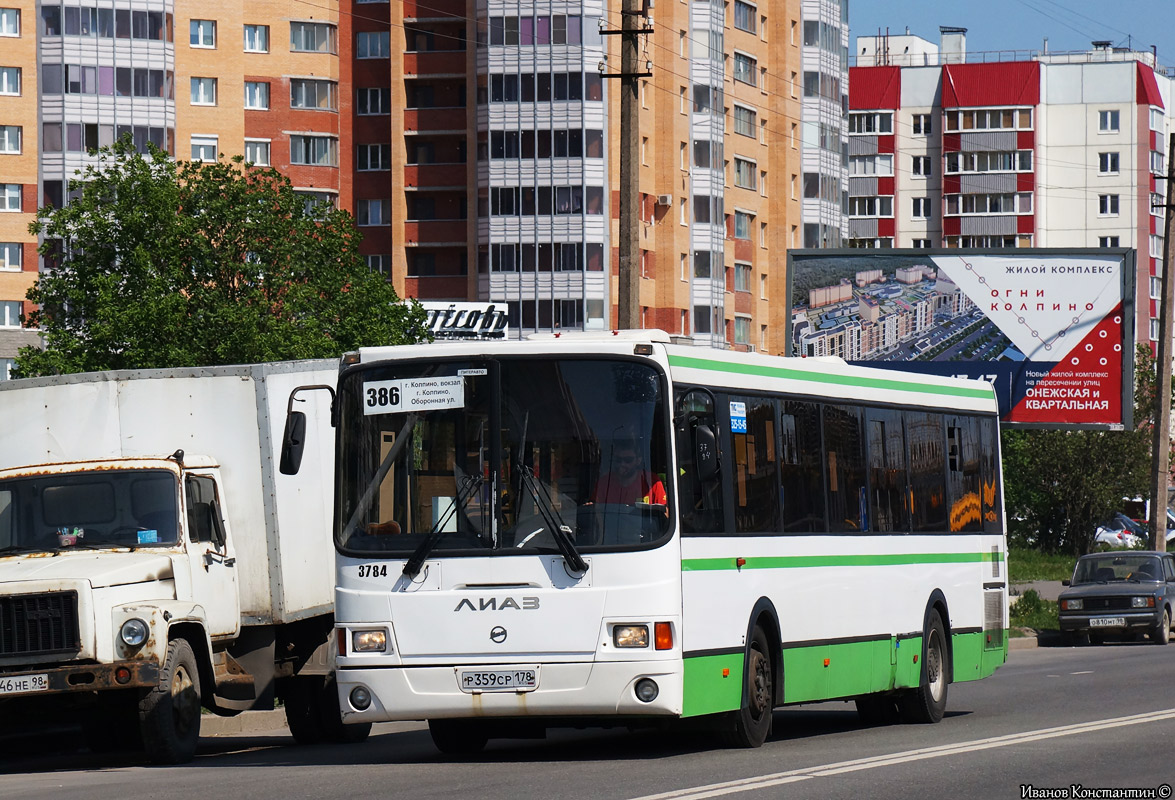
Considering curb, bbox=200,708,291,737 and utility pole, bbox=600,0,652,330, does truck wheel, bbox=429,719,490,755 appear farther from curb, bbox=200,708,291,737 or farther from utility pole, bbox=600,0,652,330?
utility pole, bbox=600,0,652,330

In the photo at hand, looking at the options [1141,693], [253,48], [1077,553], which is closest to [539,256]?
[253,48]

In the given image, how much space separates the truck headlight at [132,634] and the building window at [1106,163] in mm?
117149

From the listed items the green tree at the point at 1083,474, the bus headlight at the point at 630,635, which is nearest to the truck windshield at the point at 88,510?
the bus headlight at the point at 630,635

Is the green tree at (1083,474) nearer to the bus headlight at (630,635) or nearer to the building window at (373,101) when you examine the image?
the building window at (373,101)

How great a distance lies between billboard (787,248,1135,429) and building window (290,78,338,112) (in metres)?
48.8

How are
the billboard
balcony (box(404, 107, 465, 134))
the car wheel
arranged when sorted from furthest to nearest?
balcony (box(404, 107, 465, 134)) → the billboard → the car wheel

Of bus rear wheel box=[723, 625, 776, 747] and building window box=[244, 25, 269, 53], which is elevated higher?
building window box=[244, 25, 269, 53]

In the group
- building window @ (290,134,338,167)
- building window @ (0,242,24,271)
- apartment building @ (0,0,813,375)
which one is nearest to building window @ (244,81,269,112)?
apartment building @ (0,0,813,375)

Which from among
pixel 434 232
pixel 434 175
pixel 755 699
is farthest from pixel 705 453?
pixel 434 175

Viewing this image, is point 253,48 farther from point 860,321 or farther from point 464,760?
point 464,760

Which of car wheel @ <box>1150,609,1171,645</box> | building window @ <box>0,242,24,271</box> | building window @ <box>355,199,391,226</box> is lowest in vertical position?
car wheel @ <box>1150,609,1171,645</box>

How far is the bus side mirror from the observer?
1214 centimetres

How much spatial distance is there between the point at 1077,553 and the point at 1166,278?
3134cm

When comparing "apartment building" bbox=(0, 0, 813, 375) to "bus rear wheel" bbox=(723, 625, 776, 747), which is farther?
"apartment building" bbox=(0, 0, 813, 375)
